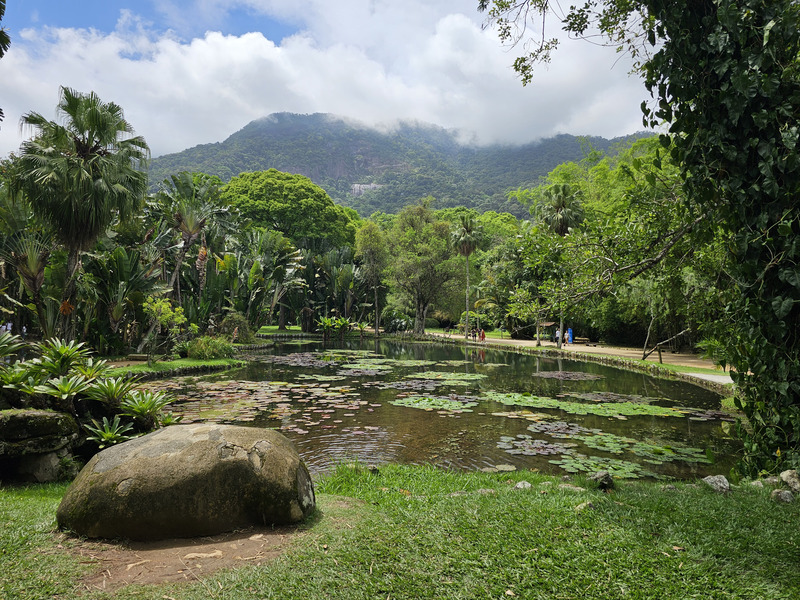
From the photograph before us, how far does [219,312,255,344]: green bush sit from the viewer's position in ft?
77.8

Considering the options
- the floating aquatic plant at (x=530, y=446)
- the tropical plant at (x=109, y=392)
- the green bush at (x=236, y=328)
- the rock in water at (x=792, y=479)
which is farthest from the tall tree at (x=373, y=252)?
the rock in water at (x=792, y=479)

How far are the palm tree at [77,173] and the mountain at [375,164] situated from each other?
5685 cm

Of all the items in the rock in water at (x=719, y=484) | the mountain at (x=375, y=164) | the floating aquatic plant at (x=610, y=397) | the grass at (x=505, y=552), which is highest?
the mountain at (x=375, y=164)

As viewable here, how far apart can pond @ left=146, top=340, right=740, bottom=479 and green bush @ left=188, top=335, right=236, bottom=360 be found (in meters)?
2.07

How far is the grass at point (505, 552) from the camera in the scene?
2.61 metres

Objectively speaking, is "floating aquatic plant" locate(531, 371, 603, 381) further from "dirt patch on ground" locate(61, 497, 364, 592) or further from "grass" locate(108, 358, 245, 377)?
"dirt patch on ground" locate(61, 497, 364, 592)

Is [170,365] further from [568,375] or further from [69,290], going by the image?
[568,375]

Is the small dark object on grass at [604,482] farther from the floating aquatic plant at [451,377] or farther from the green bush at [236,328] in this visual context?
the green bush at [236,328]

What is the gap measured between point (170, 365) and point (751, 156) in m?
16.3

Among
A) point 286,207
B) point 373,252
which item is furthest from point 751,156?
point 286,207

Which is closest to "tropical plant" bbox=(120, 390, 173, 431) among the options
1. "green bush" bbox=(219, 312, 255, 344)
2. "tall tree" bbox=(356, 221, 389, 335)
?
"green bush" bbox=(219, 312, 255, 344)

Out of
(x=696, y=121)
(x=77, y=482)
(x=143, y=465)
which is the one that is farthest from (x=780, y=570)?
(x=77, y=482)

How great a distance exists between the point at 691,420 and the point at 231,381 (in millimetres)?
12638

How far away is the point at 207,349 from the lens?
1802 centimetres
